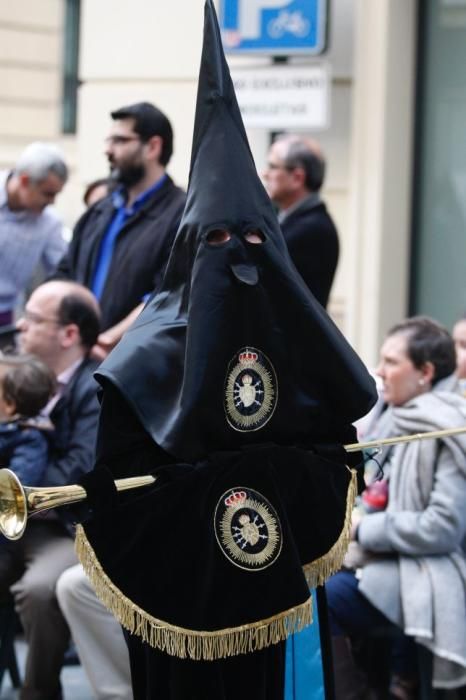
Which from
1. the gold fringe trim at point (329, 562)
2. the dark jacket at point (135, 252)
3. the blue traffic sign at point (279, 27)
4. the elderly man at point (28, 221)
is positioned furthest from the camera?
the blue traffic sign at point (279, 27)

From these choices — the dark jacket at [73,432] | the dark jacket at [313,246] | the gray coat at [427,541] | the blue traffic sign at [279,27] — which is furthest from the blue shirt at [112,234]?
the blue traffic sign at [279,27]

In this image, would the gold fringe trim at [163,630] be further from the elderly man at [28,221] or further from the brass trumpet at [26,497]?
the elderly man at [28,221]

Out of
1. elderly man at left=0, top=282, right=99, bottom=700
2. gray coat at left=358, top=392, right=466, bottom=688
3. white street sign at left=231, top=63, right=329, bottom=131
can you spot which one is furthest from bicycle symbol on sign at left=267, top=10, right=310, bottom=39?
gray coat at left=358, top=392, right=466, bottom=688

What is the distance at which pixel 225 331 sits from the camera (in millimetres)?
3510

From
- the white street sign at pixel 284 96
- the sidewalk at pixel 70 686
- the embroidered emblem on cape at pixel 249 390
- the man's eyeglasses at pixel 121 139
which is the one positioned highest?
the white street sign at pixel 284 96

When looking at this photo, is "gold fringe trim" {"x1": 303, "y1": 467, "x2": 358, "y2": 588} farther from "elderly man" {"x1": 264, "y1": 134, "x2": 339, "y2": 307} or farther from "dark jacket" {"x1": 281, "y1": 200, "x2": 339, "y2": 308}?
"dark jacket" {"x1": 281, "y1": 200, "x2": 339, "y2": 308}

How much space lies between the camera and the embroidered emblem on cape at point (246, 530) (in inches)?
140

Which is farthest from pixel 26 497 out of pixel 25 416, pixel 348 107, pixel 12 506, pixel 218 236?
pixel 348 107

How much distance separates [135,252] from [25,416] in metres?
1.15

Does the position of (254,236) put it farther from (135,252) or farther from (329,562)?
(135,252)

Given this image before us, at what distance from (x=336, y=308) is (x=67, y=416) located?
370cm

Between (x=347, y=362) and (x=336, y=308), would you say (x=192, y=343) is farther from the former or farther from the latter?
(x=336, y=308)

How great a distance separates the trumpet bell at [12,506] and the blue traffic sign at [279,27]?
5.51 meters

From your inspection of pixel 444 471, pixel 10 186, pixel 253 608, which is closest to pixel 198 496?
pixel 253 608
